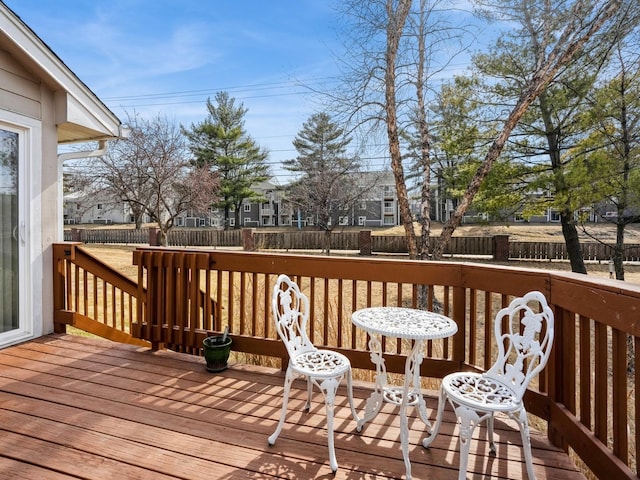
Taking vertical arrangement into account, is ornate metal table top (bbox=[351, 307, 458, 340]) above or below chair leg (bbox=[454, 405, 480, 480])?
above

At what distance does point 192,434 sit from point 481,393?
5.38 ft

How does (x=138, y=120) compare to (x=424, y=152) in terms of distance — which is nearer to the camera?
(x=424, y=152)

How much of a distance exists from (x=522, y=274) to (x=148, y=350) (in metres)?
3.35

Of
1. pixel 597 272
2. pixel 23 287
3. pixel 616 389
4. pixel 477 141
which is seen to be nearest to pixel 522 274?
pixel 616 389

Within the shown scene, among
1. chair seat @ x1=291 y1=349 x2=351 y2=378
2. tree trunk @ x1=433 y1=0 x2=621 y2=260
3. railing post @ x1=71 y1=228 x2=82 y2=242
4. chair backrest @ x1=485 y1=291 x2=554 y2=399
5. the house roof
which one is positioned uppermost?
tree trunk @ x1=433 y1=0 x2=621 y2=260

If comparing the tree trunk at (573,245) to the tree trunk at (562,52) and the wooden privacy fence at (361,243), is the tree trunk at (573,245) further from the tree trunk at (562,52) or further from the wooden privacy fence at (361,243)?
the tree trunk at (562,52)

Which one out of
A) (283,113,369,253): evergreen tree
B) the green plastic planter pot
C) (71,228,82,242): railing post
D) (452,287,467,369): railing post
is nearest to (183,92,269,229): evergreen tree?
(283,113,369,253): evergreen tree

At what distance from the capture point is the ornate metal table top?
70.2 inches

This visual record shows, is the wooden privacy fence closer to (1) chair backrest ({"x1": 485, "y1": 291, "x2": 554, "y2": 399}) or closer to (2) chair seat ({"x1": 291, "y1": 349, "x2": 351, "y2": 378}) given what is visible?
(2) chair seat ({"x1": 291, "y1": 349, "x2": 351, "y2": 378})

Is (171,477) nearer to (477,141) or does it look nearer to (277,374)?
(277,374)

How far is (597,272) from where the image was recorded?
39.2 ft

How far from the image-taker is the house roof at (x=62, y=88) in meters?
3.05

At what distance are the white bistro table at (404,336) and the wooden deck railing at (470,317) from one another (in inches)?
17.1

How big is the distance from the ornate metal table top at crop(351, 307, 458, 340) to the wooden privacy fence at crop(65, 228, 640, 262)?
31.2 ft
